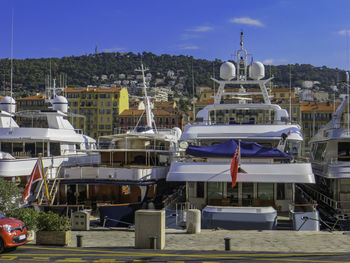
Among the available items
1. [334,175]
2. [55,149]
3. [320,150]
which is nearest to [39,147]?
[55,149]

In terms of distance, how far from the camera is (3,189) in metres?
18.1

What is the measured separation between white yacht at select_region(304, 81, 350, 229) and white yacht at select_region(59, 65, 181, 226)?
27.4ft

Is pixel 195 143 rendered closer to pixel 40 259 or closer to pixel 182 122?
pixel 40 259

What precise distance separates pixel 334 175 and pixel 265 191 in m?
3.38

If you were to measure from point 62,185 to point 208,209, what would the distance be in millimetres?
8600

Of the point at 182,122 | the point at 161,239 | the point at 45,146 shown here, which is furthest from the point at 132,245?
the point at 182,122

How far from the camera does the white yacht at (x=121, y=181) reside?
2084 centimetres

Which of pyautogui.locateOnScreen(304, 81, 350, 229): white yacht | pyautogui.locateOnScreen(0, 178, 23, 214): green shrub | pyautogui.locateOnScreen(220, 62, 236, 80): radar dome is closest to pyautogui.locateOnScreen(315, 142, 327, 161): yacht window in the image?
pyautogui.locateOnScreen(304, 81, 350, 229): white yacht

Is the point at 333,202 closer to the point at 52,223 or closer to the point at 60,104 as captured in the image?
the point at 52,223

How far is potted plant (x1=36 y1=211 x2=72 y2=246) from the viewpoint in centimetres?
1544

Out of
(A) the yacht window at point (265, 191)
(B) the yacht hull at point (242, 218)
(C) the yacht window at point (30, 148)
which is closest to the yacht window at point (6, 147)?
(C) the yacht window at point (30, 148)

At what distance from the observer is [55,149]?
28.8 metres

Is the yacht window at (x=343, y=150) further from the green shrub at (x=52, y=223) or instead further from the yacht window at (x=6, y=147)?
the yacht window at (x=6, y=147)

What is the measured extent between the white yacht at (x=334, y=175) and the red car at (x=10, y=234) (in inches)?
490
